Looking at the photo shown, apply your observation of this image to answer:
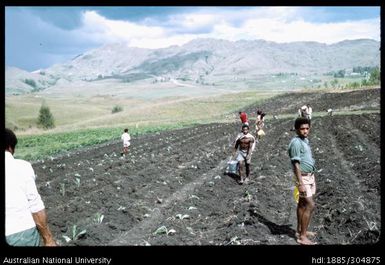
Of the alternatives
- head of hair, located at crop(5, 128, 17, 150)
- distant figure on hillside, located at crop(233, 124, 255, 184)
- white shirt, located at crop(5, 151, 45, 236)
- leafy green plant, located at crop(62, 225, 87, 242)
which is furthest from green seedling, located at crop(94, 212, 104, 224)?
distant figure on hillside, located at crop(233, 124, 255, 184)

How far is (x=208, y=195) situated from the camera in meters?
10.3

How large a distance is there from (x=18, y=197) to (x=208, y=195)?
5898mm

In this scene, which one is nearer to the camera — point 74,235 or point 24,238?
point 24,238

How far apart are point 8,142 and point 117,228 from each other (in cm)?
345

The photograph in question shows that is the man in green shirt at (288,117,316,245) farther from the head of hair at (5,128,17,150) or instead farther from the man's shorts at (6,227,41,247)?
the head of hair at (5,128,17,150)

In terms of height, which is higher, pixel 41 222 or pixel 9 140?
pixel 9 140

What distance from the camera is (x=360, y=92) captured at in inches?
961

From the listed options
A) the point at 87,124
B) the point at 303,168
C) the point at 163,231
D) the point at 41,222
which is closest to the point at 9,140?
the point at 41,222

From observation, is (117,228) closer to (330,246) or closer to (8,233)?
(8,233)

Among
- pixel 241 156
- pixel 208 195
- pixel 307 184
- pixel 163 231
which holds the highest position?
pixel 307 184

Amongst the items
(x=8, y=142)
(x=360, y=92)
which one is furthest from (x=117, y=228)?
(x=360, y=92)

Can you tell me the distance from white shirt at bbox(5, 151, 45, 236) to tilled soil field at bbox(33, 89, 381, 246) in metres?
2.11

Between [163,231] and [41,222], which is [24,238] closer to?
[41,222]
